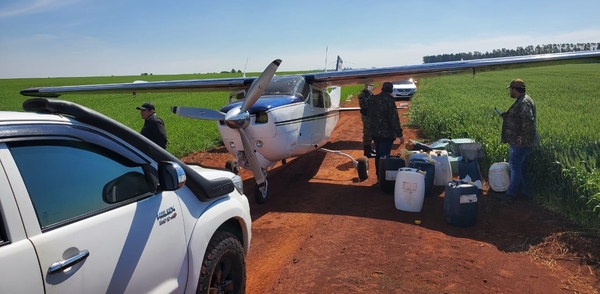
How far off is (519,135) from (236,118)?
15.3ft

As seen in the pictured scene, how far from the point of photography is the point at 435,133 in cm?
1376

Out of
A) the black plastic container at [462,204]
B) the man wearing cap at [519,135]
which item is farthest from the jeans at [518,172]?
the black plastic container at [462,204]

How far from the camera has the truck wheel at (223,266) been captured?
3369mm

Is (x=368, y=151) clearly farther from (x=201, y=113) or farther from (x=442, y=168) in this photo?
(x=201, y=113)

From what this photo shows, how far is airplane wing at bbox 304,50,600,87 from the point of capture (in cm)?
807

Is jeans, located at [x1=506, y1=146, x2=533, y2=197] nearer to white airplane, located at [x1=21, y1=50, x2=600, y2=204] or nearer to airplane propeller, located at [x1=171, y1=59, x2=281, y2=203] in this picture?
white airplane, located at [x1=21, y1=50, x2=600, y2=204]

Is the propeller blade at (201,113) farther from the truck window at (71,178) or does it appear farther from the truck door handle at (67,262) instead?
the truck door handle at (67,262)

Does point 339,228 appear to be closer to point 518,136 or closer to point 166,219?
Answer: point 518,136

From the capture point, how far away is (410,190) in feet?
23.3

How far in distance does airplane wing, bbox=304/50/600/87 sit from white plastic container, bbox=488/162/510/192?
2.11 metres

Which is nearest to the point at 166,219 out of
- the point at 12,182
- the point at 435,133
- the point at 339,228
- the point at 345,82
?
the point at 12,182

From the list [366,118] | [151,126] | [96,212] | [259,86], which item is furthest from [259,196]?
[96,212]

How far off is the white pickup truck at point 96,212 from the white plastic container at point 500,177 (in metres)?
5.77

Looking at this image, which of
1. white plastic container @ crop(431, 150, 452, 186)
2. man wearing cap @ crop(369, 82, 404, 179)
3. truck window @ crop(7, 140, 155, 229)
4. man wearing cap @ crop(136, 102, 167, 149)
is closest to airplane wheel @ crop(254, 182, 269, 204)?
man wearing cap @ crop(136, 102, 167, 149)
